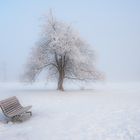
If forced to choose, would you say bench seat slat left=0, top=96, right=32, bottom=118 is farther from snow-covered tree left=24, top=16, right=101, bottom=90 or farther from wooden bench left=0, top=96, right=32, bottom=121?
snow-covered tree left=24, top=16, right=101, bottom=90

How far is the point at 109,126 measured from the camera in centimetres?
830

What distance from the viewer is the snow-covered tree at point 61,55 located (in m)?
23.7

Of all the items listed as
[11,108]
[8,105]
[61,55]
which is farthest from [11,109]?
[61,55]

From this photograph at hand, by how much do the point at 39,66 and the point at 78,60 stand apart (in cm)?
412

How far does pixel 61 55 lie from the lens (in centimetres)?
2469

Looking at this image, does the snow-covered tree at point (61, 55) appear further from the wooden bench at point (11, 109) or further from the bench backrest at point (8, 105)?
the wooden bench at point (11, 109)

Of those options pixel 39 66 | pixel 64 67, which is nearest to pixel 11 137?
pixel 39 66

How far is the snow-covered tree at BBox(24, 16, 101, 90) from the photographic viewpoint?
23.7 meters

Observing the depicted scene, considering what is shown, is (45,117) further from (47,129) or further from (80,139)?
(80,139)

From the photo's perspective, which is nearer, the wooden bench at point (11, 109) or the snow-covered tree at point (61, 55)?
the wooden bench at point (11, 109)

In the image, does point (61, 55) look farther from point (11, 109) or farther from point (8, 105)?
point (8, 105)

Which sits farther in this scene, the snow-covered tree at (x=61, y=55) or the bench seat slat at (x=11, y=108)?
the snow-covered tree at (x=61, y=55)

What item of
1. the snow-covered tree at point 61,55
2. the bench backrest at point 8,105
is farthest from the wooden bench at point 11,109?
the snow-covered tree at point 61,55

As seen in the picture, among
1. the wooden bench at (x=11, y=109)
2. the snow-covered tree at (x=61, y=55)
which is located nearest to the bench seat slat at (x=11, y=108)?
the wooden bench at (x=11, y=109)
